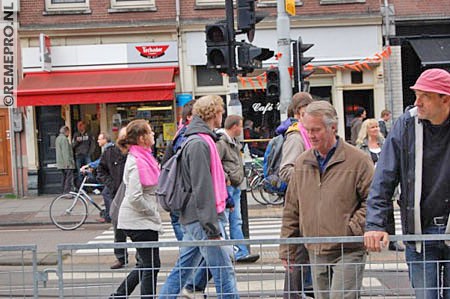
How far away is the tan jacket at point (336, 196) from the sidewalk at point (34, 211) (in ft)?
32.2

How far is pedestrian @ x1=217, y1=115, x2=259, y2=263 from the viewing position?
8.84m

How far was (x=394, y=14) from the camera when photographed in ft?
67.8

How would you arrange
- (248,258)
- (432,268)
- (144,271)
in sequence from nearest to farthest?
(432,268), (144,271), (248,258)

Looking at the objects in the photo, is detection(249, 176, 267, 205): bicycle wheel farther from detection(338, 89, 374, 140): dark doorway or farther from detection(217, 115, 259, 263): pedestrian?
detection(217, 115, 259, 263): pedestrian

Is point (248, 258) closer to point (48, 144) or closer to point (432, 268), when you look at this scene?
point (432, 268)

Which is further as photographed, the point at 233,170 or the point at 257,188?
the point at 257,188

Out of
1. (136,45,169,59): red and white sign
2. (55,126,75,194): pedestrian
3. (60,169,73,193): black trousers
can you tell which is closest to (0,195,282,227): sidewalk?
(60,169,73,193): black trousers

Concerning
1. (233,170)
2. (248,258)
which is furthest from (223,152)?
(248,258)

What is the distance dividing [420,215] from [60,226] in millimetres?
10684

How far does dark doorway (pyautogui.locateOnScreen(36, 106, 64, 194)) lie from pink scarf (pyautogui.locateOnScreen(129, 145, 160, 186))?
46.9 ft

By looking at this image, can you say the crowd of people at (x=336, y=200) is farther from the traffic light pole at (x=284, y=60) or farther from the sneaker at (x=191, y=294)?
the traffic light pole at (x=284, y=60)

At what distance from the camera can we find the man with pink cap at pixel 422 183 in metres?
4.08

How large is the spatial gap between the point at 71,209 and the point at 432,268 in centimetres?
1028

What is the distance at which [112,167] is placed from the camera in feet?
29.7
